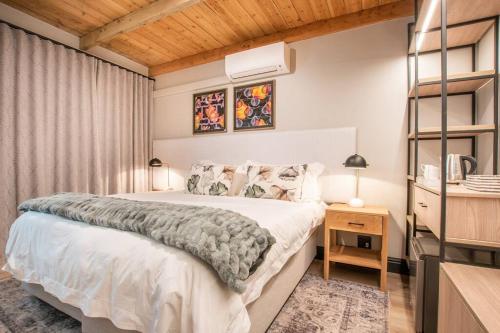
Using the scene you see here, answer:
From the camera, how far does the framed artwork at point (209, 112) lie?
3.18m

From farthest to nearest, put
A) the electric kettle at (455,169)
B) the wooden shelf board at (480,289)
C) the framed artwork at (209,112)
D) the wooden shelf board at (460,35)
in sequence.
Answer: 1. the framed artwork at (209,112)
2. the wooden shelf board at (460,35)
3. the electric kettle at (455,169)
4. the wooden shelf board at (480,289)

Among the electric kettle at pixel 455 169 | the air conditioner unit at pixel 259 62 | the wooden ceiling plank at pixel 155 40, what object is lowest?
the electric kettle at pixel 455 169

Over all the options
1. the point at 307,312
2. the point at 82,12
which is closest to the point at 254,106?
the point at 82,12

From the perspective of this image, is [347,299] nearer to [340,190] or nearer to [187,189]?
[340,190]

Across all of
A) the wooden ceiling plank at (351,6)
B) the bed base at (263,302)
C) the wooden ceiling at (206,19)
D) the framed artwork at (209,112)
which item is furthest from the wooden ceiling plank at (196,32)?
the bed base at (263,302)

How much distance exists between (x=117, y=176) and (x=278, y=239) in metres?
2.74

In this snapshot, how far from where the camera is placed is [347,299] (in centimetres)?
175

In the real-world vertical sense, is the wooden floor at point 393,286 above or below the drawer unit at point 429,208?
below

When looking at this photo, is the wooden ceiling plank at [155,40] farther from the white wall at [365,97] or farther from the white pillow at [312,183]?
the white pillow at [312,183]

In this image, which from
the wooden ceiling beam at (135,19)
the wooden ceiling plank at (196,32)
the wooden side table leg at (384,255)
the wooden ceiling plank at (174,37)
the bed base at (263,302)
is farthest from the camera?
the wooden ceiling plank at (174,37)

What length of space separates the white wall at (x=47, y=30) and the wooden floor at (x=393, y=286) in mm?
2426

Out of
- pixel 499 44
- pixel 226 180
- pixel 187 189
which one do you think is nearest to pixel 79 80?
pixel 187 189

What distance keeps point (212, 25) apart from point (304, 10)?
990 mm

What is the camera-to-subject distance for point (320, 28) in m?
2.55
